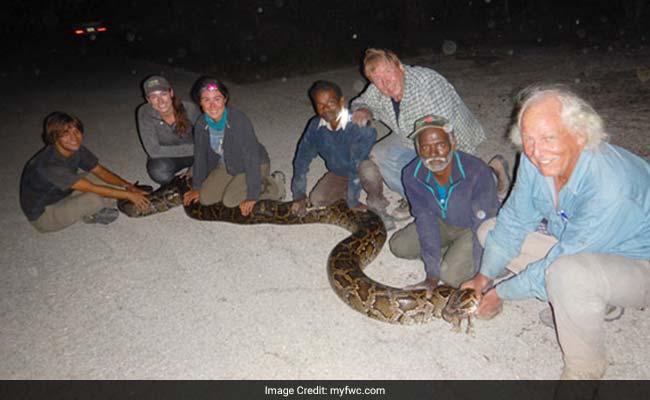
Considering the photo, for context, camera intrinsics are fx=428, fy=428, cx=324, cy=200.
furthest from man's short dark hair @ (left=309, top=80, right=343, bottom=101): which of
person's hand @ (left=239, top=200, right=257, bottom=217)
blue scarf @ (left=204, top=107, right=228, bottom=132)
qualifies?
person's hand @ (left=239, top=200, right=257, bottom=217)

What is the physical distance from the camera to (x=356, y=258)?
4285 mm

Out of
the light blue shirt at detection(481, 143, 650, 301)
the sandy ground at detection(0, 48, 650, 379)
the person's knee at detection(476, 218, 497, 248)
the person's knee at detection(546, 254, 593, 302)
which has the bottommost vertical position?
the sandy ground at detection(0, 48, 650, 379)

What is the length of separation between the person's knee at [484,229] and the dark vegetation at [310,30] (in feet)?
37.0

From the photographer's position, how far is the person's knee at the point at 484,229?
346 centimetres

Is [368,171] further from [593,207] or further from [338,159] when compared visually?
[593,207]

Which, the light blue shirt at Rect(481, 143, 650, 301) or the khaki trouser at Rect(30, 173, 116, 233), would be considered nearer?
the light blue shirt at Rect(481, 143, 650, 301)

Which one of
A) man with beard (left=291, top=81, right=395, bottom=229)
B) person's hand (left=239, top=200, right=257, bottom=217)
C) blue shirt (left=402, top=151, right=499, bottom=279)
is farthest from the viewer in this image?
person's hand (left=239, top=200, right=257, bottom=217)

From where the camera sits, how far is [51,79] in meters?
15.8

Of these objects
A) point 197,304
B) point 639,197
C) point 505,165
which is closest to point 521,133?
point 639,197

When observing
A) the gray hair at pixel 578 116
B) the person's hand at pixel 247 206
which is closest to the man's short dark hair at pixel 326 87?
the person's hand at pixel 247 206

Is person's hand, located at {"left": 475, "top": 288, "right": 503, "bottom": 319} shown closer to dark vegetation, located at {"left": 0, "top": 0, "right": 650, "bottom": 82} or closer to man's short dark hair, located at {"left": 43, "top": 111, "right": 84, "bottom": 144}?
man's short dark hair, located at {"left": 43, "top": 111, "right": 84, "bottom": 144}

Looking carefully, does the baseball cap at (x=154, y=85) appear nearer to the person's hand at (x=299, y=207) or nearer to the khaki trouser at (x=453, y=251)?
the person's hand at (x=299, y=207)

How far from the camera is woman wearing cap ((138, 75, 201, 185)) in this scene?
5598 mm

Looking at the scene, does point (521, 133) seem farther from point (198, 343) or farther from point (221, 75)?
point (221, 75)
